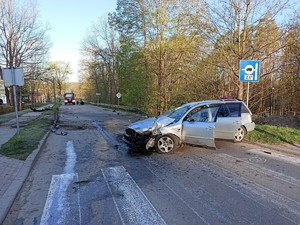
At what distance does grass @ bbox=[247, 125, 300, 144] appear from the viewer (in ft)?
30.0

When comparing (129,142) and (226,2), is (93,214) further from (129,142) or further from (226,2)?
(226,2)

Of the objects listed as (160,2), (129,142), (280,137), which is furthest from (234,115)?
(160,2)

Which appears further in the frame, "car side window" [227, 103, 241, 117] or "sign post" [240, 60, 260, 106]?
"sign post" [240, 60, 260, 106]

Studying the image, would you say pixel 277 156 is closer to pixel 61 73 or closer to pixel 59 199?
pixel 59 199

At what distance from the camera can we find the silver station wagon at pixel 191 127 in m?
7.90

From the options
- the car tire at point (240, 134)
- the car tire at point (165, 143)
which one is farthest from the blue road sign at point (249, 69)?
the car tire at point (165, 143)

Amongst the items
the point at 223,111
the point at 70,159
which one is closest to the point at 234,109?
the point at 223,111

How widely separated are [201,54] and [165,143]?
30.2ft

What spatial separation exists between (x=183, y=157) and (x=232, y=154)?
1.53 m

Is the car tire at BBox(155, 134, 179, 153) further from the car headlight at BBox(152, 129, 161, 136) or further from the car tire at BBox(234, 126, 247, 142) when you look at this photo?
the car tire at BBox(234, 126, 247, 142)

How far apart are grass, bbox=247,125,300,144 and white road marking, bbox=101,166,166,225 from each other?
5.83 m

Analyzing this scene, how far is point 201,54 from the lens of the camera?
50.8ft

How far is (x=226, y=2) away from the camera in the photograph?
11.9 m

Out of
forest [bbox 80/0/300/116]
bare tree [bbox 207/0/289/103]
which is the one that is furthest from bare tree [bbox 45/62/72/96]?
bare tree [bbox 207/0/289/103]
